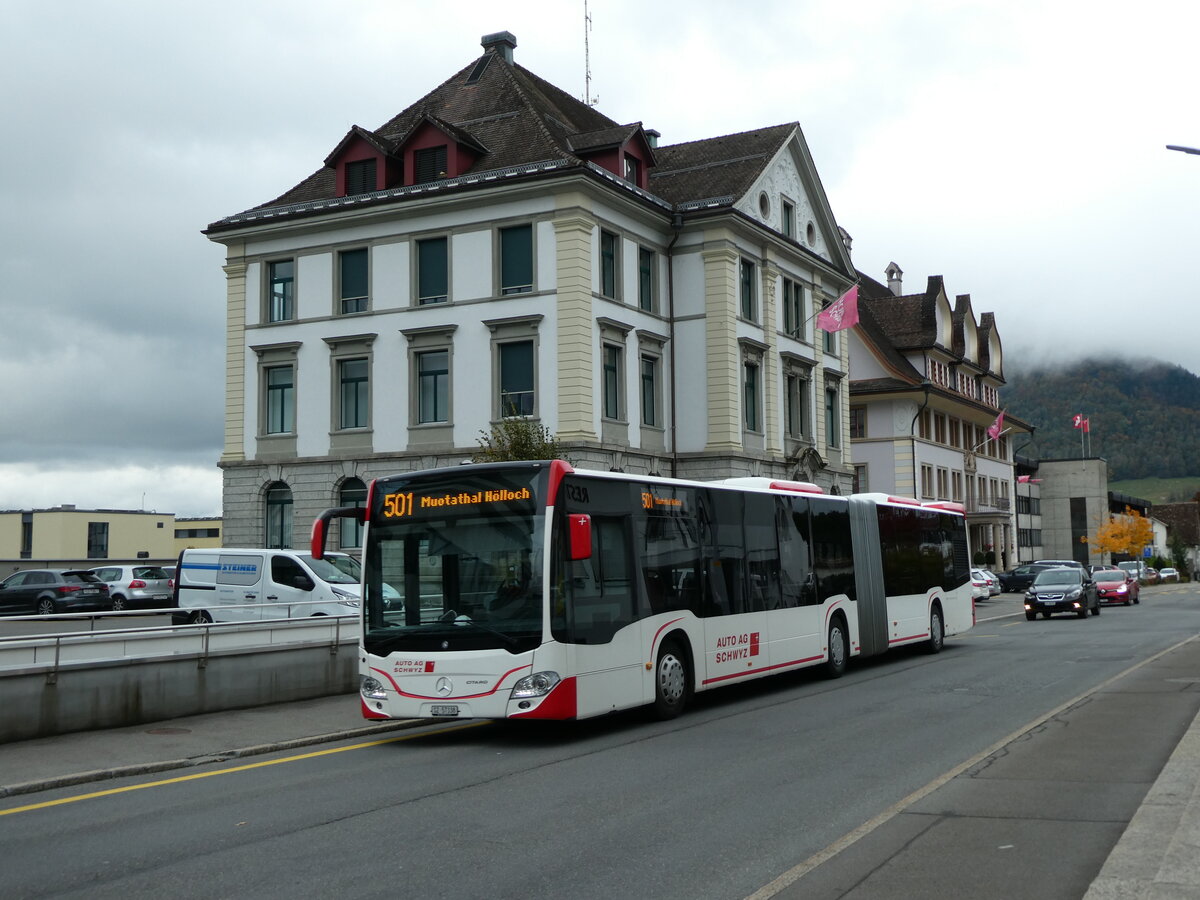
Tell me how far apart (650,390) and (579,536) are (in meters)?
29.7

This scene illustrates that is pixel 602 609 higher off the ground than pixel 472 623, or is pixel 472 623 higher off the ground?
pixel 602 609

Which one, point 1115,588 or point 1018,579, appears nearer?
point 1115,588

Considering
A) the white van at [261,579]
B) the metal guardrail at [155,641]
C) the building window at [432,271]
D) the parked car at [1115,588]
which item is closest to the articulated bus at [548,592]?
the metal guardrail at [155,641]

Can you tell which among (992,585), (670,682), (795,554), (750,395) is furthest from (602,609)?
(992,585)

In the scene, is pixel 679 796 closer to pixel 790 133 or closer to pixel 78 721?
pixel 78 721

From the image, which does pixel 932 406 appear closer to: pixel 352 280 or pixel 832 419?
pixel 832 419

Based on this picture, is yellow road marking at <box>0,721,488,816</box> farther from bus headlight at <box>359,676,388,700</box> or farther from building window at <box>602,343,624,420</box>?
building window at <box>602,343,624,420</box>

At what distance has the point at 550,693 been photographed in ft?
42.5

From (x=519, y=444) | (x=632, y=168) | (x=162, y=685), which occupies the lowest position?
(x=162, y=685)

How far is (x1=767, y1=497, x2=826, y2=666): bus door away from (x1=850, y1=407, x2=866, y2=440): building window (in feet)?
171

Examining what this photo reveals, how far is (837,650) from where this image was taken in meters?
20.3

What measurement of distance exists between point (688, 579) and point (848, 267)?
133 ft

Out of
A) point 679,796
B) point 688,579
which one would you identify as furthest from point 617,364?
point 679,796

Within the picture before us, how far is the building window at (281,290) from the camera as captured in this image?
1687 inches
